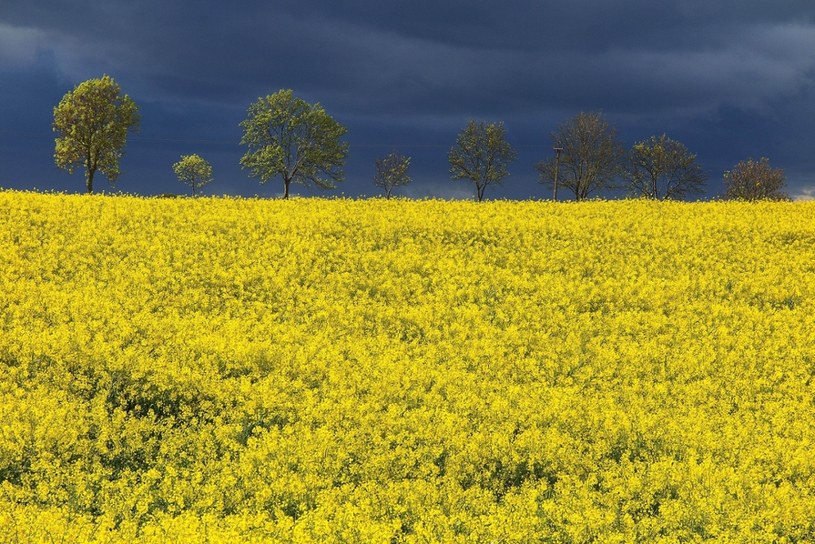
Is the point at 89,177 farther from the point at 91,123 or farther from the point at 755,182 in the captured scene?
the point at 755,182

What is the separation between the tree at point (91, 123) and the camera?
225 feet

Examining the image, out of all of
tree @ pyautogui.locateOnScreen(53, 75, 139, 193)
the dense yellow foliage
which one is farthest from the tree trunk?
the dense yellow foliage

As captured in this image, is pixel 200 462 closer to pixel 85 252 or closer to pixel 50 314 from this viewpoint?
pixel 50 314

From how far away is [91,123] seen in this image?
226ft

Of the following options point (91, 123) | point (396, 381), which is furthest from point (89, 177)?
point (396, 381)

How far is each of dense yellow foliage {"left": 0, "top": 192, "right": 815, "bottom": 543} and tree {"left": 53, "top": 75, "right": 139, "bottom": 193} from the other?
144 ft

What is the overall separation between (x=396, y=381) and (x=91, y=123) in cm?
6560

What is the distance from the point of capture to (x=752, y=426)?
12586mm

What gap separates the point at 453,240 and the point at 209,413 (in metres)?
16.3

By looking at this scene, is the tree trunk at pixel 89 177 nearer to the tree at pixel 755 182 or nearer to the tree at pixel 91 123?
the tree at pixel 91 123

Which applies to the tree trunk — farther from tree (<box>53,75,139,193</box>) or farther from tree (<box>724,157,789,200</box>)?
tree (<box>724,157,789,200</box>)

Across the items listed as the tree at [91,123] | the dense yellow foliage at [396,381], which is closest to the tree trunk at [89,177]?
the tree at [91,123]

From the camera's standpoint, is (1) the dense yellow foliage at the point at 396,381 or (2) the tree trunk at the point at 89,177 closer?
(1) the dense yellow foliage at the point at 396,381

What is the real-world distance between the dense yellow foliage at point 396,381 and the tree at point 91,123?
43917mm
